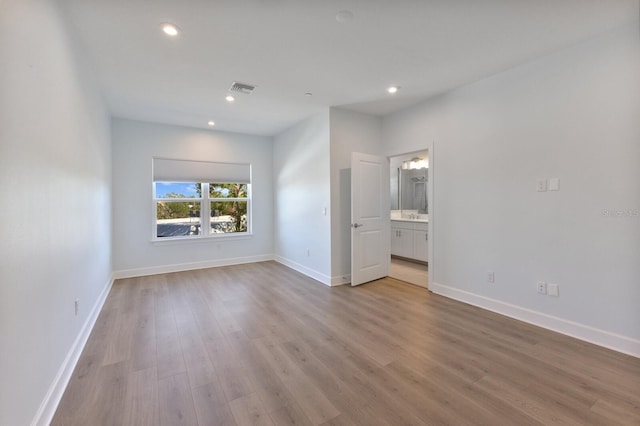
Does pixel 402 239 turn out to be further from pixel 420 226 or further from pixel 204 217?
pixel 204 217

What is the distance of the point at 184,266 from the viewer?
17.7 ft

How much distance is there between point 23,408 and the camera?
138cm

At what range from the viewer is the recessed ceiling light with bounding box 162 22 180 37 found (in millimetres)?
2318

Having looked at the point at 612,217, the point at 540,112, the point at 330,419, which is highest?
the point at 540,112

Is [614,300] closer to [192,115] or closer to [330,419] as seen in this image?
[330,419]

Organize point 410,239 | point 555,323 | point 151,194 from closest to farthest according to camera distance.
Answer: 1. point 555,323
2. point 151,194
3. point 410,239

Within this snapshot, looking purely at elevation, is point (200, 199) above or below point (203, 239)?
above

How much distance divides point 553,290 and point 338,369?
236 cm

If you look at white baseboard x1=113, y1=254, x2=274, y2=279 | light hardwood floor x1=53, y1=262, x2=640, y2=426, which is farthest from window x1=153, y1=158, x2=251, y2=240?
light hardwood floor x1=53, y1=262, x2=640, y2=426

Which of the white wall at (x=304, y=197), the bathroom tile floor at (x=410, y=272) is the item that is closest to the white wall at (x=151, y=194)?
the white wall at (x=304, y=197)

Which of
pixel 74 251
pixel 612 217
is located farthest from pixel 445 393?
pixel 74 251

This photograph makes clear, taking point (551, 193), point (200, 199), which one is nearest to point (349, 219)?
point (551, 193)

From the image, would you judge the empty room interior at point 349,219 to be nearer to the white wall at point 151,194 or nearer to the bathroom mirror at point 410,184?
the white wall at point 151,194

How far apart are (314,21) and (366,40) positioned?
1.80 feet
